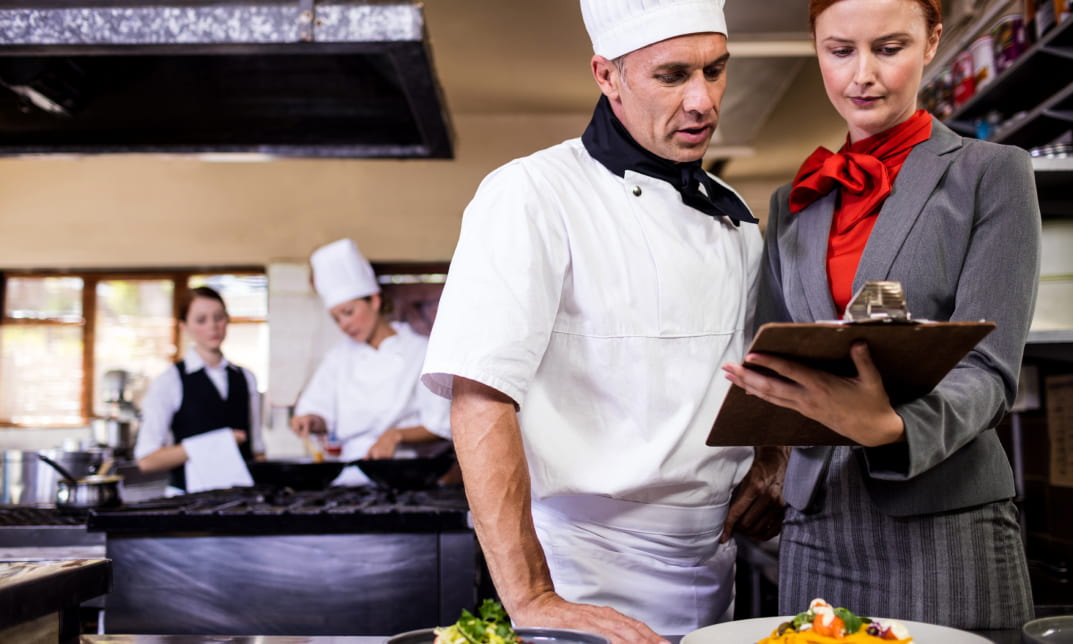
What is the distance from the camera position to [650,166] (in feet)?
4.30

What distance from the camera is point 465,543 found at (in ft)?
7.31

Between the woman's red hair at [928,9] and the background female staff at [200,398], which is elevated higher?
the woman's red hair at [928,9]

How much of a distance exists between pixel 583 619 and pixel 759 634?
0.61 feet

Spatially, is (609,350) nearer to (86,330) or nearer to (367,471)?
(367,471)

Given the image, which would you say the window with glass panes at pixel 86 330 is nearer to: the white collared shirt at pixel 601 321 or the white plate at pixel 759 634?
the white collared shirt at pixel 601 321

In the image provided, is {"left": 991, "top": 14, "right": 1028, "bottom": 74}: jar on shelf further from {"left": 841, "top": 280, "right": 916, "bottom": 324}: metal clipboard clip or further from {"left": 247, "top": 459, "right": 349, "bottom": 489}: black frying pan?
{"left": 247, "top": 459, "right": 349, "bottom": 489}: black frying pan

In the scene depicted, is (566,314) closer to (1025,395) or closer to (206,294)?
(1025,395)

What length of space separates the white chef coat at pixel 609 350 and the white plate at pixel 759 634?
0.37 metres

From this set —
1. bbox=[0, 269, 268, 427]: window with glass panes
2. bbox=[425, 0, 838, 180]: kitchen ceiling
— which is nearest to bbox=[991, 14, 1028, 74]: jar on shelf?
bbox=[425, 0, 838, 180]: kitchen ceiling

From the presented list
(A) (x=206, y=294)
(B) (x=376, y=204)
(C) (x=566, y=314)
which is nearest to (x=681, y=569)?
(C) (x=566, y=314)

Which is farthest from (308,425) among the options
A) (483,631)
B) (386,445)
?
(483,631)

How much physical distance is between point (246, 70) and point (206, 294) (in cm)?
235

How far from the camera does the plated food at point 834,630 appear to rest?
0.77 metres

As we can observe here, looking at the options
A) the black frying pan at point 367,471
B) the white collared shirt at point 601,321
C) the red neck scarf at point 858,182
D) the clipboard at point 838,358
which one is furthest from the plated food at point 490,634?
the black frying pan at point 367,471
